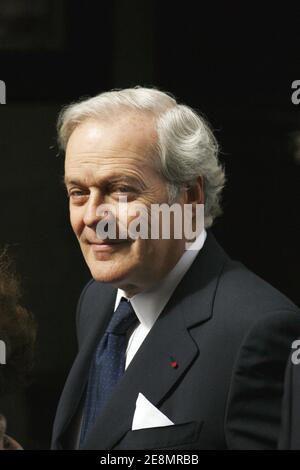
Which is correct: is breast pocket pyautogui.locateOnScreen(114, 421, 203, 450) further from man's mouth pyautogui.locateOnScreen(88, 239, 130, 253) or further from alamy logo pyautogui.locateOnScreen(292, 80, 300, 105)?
alamy logo pyautogui.locateOnScreen(292, 80, 300, 105)

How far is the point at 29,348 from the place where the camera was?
1.93 meters

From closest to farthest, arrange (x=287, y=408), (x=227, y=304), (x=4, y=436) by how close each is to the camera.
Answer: (x=287, y=408)
(x=227, y=304)
(x=4, y=436)

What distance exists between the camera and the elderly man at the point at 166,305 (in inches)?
64.4

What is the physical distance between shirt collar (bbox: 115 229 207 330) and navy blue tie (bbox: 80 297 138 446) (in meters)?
0.03

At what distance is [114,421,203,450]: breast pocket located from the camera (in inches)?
64.6

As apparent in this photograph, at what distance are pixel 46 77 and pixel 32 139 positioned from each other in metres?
0.16

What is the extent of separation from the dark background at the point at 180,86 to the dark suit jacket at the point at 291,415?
0.82ft

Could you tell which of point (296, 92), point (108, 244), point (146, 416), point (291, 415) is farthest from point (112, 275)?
point (296, 92)

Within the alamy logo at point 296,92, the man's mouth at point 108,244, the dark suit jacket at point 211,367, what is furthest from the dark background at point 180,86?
the man's mouth at point 108,244

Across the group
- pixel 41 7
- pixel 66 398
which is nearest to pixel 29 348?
pixel 66 398

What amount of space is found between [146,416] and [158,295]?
0.27 metres

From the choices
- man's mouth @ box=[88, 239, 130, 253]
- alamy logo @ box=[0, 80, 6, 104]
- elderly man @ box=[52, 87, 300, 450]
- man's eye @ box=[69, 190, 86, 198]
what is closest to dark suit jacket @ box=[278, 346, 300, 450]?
elderly man @ box=[52, 87, 300, 450]

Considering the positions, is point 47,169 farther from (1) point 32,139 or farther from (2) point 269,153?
(2) point 269,153
